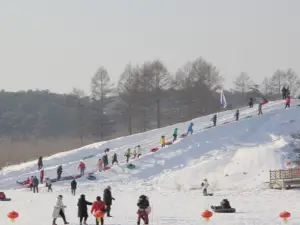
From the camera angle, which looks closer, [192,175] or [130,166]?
[192,175]

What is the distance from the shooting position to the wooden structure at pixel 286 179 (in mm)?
36375

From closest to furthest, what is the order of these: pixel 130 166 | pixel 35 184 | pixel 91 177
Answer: pixel 35 184, pixel 91 177, pixel 130 166

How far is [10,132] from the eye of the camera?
10088 cm

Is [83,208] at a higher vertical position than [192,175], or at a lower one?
lower

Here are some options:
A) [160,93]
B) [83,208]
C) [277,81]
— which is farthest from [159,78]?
[83,208]

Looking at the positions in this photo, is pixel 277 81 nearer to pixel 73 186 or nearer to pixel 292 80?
pixel 292 80

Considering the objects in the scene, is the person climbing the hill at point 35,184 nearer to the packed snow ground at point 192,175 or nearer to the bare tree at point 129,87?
the packed snow ground at point 192,175

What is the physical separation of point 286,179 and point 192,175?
734 centimetres

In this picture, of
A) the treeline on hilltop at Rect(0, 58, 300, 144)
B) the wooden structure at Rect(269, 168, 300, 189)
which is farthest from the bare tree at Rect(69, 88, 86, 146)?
the wooden structure at Rect(269, 168, 300, 189)

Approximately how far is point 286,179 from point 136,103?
4366cm

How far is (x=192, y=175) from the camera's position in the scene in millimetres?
41719

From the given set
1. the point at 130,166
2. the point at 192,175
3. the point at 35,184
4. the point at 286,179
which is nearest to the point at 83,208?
the point at 286,179

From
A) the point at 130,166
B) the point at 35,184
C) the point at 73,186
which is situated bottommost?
the point at 73,186

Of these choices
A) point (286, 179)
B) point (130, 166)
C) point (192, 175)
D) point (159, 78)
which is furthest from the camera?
point (159, 78)
